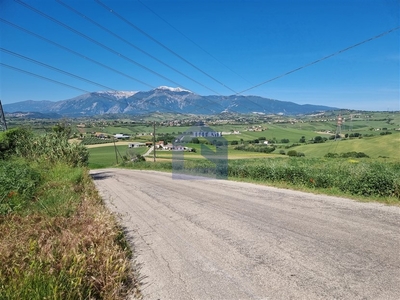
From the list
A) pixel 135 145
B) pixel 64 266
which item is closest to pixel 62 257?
pixel 64 266

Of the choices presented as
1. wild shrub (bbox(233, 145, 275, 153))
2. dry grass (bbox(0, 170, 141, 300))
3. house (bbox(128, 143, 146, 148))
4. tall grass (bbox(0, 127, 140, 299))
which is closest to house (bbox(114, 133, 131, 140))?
house (bbox(128, 143, 146, 148))

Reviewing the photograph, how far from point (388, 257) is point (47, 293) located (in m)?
6.02

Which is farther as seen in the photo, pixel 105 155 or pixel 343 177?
pixel 105 155

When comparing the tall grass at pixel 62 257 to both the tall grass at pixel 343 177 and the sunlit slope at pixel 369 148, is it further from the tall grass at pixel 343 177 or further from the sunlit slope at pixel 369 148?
the sunlit slope at pixel 369 148

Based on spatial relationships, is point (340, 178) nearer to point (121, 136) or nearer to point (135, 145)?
point (135, 145)

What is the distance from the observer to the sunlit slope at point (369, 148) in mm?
47694

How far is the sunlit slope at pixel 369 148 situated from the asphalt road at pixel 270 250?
154ft

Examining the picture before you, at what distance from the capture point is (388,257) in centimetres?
509

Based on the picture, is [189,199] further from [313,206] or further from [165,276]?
[165,276]

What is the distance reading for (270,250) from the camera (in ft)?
18.9

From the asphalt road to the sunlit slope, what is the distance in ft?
154

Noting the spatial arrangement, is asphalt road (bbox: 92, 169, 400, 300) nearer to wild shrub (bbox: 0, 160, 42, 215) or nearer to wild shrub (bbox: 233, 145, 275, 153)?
wild shrub (bbox: 0, 160, 42, 215)

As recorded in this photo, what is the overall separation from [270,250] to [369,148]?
56.3 m

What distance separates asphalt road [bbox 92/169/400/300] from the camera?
429 cm
